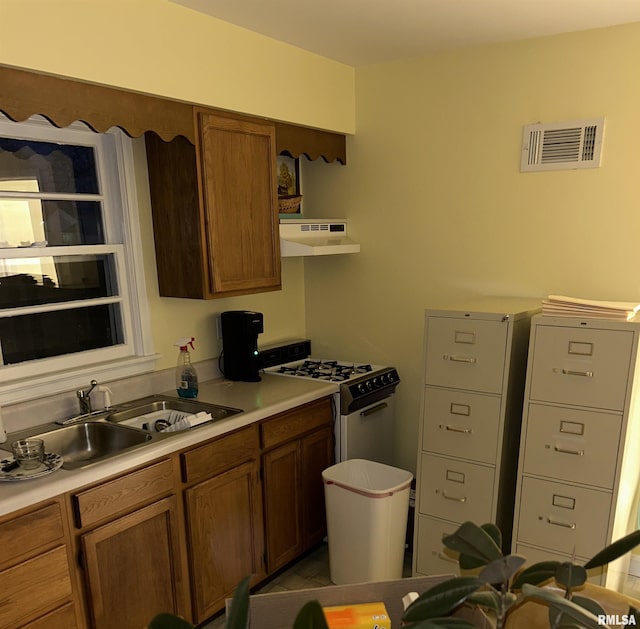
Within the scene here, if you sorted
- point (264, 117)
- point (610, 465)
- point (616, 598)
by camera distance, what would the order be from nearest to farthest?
1. point (616, 598)
2. point (610, 465)
3. point (264, 117)

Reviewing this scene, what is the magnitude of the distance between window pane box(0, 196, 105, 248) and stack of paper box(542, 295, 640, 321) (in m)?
2.09

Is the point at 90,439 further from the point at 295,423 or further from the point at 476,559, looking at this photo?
the point at 476,559

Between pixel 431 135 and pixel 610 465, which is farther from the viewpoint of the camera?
pixel 431 135

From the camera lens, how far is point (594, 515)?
2.21 meters

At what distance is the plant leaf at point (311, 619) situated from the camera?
2.01 ft

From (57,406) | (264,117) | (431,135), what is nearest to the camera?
(57,406)

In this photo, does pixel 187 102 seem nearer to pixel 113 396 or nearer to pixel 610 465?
pixel 113 396

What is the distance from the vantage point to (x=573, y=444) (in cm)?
224

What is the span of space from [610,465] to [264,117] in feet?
7.32

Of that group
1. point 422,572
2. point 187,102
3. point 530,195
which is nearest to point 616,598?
point 422,572

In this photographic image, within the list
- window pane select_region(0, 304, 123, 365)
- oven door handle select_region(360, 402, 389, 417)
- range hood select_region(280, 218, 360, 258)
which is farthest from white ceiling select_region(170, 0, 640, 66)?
oven door handle select_region(360, 402, 389, 417)

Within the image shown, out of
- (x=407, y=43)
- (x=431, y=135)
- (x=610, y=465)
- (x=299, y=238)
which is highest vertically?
(x=407, y=43)

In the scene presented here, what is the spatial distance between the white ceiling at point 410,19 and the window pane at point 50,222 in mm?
1034

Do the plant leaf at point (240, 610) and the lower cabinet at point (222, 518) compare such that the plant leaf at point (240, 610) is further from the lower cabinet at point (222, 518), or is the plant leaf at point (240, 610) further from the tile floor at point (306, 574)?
the tile floor at point (306, 574)
